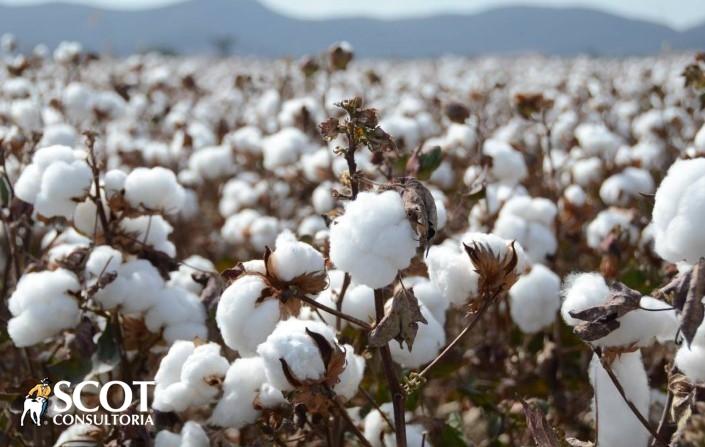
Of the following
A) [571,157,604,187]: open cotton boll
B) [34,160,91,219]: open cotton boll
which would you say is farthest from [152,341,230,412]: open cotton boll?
[571,157,604,187]: open cotton boll

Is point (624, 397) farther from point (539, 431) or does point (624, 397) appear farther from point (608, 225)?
point (608, 225)

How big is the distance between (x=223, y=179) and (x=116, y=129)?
1.51 metres

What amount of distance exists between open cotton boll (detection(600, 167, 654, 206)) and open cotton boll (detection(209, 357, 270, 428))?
2340 mm

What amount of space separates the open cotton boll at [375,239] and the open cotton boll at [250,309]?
0.58ft

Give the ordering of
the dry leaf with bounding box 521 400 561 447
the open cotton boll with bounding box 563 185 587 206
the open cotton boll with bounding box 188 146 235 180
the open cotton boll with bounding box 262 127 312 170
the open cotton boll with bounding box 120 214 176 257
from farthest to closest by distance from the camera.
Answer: the open cotton boll with bounding box 188 146 235 180 < the open cotton boll with bounding box 262 127 312 170 < the open cotton boll with bounding box 563 185 587 206 < the open cotton boll with bounding box 120 214 176 257 < the dry leaf with bounding box 521 400 561 447

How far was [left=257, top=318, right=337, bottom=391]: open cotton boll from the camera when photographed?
1226 millimetres

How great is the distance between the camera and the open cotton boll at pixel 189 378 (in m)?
1.57

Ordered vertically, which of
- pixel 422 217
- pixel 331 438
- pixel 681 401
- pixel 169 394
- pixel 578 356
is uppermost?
pixel 422 217

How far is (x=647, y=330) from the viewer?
1350 mm

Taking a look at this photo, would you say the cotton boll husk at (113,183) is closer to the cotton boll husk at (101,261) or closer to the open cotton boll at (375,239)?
the cotton boll husk at (101,261)

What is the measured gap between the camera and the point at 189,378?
156 cm

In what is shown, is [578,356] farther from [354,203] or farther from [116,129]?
[116,129]

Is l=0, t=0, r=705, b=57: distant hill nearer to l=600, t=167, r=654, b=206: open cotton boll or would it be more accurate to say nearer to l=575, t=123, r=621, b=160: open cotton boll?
l=575, t=123, r=621, b=160: open cotton boll

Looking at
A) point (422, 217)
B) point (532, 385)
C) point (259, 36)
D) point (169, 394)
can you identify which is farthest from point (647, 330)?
point (259, 36)
